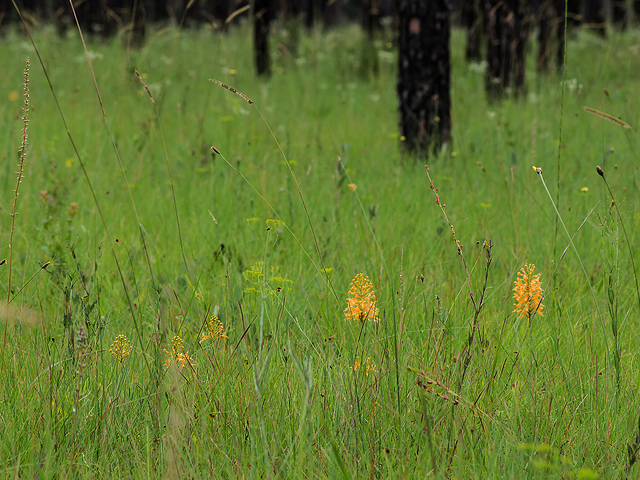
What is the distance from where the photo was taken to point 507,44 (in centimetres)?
840

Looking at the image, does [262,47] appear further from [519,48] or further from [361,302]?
[361,302]

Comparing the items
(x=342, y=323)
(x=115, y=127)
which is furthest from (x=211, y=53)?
(x=342, y=323)

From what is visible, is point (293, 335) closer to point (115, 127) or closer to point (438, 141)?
point (438, 141)

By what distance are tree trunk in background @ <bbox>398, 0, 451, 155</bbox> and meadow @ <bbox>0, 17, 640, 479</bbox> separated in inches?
8.7

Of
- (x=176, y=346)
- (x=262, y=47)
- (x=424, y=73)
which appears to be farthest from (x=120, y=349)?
(x=262, y=47)

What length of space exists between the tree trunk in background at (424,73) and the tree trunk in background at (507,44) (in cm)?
271

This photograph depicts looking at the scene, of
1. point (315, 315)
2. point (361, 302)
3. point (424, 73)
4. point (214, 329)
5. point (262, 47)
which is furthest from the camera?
point (262, 47)

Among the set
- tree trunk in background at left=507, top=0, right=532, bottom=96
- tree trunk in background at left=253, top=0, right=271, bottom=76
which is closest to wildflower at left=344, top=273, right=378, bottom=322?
tree trunk in background at left=507, top=0, right=532, bottom=96

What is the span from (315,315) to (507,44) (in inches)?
289

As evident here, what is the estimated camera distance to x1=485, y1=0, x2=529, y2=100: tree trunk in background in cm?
774

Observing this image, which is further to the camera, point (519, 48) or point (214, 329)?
point (519, 48)

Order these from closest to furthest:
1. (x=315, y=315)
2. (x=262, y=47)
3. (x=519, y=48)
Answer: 1. (x=315, y=315)
2. (x=519, y=48)
3. (x=262, y=47)

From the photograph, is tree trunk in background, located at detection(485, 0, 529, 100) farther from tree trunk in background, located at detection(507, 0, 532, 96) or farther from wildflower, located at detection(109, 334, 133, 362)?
wildflower, located at detection(109, 334, 133, 362)

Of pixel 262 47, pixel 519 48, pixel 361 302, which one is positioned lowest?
pixel 361 302
